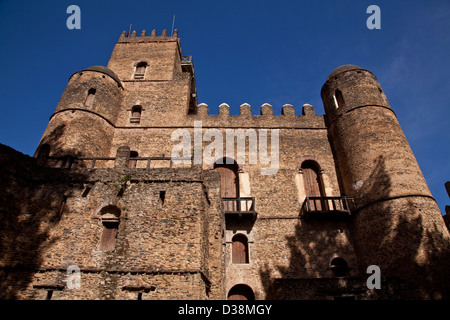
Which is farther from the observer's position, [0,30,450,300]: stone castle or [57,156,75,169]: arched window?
[57,156,75,169]: arched window

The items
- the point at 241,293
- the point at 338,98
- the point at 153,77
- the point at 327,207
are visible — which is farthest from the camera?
the point at 153,77

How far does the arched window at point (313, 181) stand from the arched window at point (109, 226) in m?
9.59

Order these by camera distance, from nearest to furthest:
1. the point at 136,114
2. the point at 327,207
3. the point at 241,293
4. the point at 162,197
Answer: the point at 162,197 < the point at 241,293 < the point at 327,207 < the point at 136,114

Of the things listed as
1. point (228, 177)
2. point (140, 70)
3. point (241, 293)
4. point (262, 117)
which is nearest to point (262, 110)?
point (262, 117)

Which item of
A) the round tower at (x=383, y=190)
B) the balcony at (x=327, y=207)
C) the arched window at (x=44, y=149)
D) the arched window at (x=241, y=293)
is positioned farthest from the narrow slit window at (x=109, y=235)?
the round tower at (x=383, y=190)

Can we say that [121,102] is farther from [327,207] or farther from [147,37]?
[327,207]

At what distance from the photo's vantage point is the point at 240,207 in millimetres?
14562

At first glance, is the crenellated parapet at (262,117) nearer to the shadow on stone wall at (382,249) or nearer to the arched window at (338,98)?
the arched window at (338,98)

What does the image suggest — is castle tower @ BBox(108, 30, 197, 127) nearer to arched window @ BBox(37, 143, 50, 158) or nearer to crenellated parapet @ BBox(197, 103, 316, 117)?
crenellated parapet @ BBox(197, 103, 316, 117)

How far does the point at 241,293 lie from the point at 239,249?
1917 mm

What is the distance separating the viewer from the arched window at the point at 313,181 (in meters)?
15.7

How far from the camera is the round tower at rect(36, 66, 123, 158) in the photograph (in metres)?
15.2

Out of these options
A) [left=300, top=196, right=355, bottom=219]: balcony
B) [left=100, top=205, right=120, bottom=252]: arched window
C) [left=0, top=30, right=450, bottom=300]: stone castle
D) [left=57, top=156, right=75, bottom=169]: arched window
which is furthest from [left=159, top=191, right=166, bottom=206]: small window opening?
[left=300, top=196, right=355, bottom=219]: balcony

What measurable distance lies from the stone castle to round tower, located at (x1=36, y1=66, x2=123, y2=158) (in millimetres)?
74
